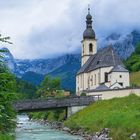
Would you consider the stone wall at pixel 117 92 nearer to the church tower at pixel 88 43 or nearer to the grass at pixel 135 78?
the grass at pixel 135 78

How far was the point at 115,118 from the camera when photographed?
50.9 metres

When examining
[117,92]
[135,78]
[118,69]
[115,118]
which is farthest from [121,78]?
[115,118]

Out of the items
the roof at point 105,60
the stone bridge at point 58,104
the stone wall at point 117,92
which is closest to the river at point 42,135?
the stone bridge at point 58,104

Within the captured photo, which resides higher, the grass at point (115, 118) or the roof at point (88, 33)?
the roof at point (88, 33)

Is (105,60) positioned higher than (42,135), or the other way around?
(105,60)

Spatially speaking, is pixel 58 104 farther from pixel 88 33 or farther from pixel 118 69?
pixel 88 33

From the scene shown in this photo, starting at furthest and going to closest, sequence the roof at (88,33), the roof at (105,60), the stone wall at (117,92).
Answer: the roof at (88,33)
the roof at (105,60)
the stone wall at (117,92)

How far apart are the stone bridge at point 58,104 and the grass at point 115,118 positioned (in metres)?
2.98

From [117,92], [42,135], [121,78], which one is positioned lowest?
[42,135]

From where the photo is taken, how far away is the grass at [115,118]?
43.5m

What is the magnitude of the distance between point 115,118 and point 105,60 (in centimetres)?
4429

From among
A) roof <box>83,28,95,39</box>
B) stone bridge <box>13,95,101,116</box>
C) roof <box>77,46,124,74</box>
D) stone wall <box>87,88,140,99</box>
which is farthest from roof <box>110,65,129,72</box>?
roof <box>83,28,95,39</box>

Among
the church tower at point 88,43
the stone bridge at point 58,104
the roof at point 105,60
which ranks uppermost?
the church tower at point 88,43

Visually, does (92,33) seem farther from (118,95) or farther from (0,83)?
(0,83)
